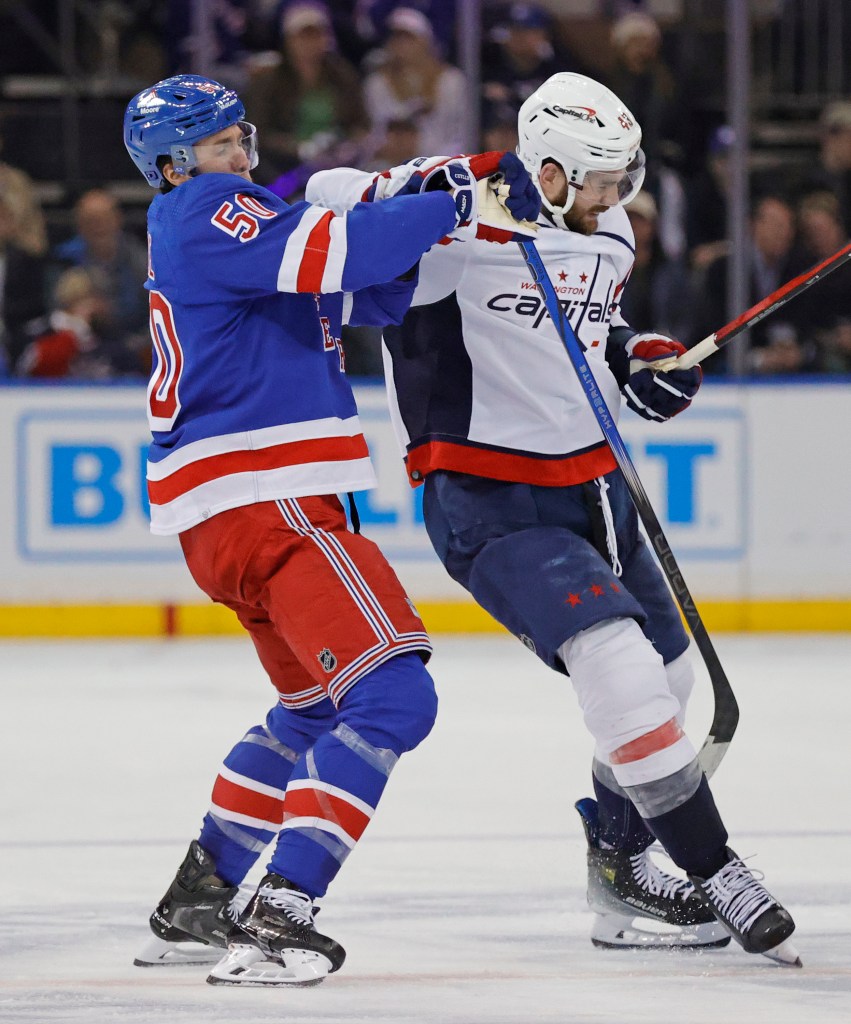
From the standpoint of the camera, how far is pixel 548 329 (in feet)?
9.26

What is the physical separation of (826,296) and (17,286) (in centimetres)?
268

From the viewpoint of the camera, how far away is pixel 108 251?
661 cm

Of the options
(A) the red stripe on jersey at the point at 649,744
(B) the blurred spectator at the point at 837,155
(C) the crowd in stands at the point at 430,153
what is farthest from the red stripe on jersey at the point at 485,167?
(B) the blurred spectator at the point at 837,155

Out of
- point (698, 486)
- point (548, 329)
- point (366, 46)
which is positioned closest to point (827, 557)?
point (698, 486)

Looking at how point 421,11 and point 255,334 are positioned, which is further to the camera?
point 421,11

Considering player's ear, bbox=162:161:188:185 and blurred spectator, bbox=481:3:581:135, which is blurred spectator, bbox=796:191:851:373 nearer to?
blurred spectator, bbox=481:3:581:135

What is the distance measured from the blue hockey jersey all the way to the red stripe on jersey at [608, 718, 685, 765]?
501 mm

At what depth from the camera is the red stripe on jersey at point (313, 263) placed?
8.12 feet

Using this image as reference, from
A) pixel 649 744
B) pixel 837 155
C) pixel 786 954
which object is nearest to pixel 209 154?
pixel 649 744

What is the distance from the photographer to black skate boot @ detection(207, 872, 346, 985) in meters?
2.46

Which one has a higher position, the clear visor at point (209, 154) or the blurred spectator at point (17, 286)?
the clear visor at point (209, 154)

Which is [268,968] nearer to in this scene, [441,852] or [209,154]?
[441,852]

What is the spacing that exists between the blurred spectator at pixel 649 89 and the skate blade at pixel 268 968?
15.0ft

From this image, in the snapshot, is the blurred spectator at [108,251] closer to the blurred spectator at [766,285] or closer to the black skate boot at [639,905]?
the blurred spectator at [766,285]
